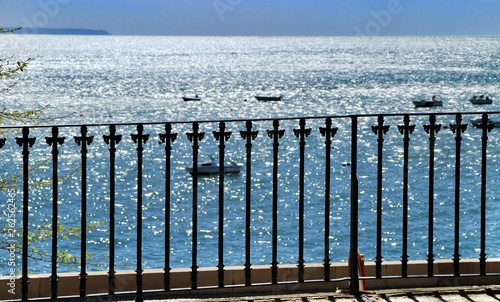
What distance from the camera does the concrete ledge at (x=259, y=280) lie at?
6.27m

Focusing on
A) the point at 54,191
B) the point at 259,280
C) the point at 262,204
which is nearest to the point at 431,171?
the point at 259,280

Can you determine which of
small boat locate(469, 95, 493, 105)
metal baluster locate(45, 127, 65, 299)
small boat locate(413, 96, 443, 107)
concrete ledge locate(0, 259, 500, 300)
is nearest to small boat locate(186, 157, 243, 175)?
small boat locate(413, 96, 443, 107)

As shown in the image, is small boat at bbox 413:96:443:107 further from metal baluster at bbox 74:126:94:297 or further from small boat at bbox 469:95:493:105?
metal baluster at bbox 74:126:94:297

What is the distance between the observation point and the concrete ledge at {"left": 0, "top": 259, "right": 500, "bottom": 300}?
6266 millimetres

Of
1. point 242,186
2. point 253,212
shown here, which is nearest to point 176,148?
point 242,186

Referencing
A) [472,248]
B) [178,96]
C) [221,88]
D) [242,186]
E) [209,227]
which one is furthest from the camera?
[221,88]

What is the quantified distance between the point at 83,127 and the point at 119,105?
75.2 metres

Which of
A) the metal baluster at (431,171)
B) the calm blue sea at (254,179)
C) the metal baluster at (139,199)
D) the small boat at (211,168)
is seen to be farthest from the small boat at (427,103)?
the metal baluster at (139,199)

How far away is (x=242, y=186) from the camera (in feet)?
155

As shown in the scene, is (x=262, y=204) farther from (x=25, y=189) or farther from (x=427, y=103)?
(x=427, y=103)

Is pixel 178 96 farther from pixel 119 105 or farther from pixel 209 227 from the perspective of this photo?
pixel 209 227

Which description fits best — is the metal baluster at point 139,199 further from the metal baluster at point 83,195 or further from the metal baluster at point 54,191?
the metal baluster at point 54,191

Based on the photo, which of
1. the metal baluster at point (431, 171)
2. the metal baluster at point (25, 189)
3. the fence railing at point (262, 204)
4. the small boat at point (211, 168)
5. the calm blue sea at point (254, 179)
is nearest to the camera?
the metal baluster at point (25, 189)

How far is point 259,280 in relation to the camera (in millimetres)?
6812
